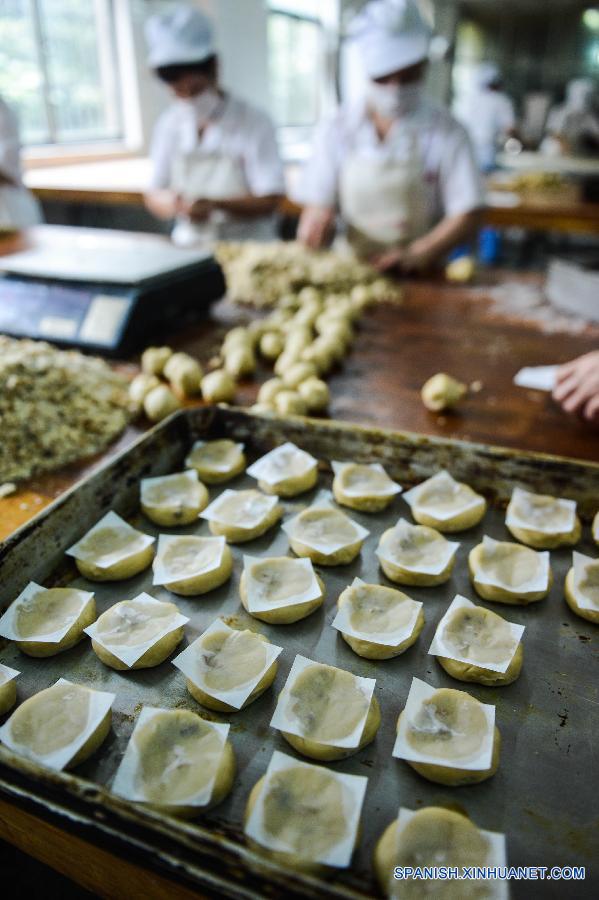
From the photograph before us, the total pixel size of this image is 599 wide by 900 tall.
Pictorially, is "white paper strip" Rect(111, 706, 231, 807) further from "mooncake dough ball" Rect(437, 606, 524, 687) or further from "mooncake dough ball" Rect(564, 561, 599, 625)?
"mooncake dough ball" Rect(564, 561, 599, 625)

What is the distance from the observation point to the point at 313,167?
2.96 metres

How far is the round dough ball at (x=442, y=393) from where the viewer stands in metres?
1.48

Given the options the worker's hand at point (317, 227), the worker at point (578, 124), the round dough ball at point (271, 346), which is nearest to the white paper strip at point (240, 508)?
the round dough ball at point (271, 346)

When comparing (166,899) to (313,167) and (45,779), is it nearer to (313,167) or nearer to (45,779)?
(45,779)

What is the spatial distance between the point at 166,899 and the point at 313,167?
9.81 feet

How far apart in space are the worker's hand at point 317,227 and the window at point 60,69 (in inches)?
122

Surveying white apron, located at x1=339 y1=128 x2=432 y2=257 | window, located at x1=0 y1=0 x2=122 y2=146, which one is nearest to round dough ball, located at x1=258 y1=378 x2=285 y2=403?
white apron, located at x1=339 y1=128 x2=432 y2=257

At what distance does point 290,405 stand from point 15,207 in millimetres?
3123

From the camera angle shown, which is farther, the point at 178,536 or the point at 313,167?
the point at 313,167

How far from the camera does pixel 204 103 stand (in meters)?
3.01

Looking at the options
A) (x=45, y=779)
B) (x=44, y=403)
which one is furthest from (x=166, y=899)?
(x=44, y=403)

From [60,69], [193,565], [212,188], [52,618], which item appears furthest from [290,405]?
[60,69]

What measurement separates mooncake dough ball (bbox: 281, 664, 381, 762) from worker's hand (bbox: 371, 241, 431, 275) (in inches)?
80.7

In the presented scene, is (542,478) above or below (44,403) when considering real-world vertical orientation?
below
